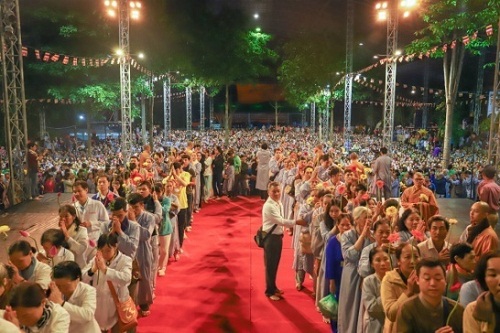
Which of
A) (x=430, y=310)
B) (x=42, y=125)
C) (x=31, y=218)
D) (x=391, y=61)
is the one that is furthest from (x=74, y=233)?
(x=42, y=125)

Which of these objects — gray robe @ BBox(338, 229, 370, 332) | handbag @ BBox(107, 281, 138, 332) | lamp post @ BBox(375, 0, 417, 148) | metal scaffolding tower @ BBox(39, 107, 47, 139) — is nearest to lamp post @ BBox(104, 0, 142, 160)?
lamp post @ BBox(375, 0, 417, 148)

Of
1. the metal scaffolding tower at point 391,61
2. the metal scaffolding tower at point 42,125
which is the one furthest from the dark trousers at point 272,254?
the metal scaffolding tower at point 42,125

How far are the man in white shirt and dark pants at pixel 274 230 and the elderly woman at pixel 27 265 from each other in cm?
307

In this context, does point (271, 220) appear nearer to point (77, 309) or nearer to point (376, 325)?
point (376, 325)

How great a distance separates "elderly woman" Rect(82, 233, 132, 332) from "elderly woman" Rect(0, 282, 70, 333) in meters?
1.23

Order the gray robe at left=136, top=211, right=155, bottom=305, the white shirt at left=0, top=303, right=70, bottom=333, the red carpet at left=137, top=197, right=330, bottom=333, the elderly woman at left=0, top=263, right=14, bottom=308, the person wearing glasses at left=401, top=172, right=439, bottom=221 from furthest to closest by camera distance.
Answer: the person wearing glasses at left=401, top=172, right=439, bottom=221, the red carpet at left=137, top=197, right=330, bottom=333, the gray robe at left=136, top=211, right=155, bottom=305, the elderly woman at left=0, top=263, right=14, bottom=308, the white shirt at left=0, top=303, right=70, bottom=333

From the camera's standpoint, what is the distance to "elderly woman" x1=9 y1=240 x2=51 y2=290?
12.0 ft

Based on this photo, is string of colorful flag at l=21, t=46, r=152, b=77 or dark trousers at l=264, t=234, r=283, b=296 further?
string of colorful flag at l=21, t=46, r=152, b=77

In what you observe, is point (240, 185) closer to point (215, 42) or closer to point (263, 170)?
point (263, 170)

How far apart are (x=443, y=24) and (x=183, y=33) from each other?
34.2 ft

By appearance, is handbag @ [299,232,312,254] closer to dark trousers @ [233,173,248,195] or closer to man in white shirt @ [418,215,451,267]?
man in white shirt @ [418,215,451,267]

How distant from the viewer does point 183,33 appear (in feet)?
61.7

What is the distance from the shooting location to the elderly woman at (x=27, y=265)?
3.67 m

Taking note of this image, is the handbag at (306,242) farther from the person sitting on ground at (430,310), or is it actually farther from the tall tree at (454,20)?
the tall tree at (454,20)
